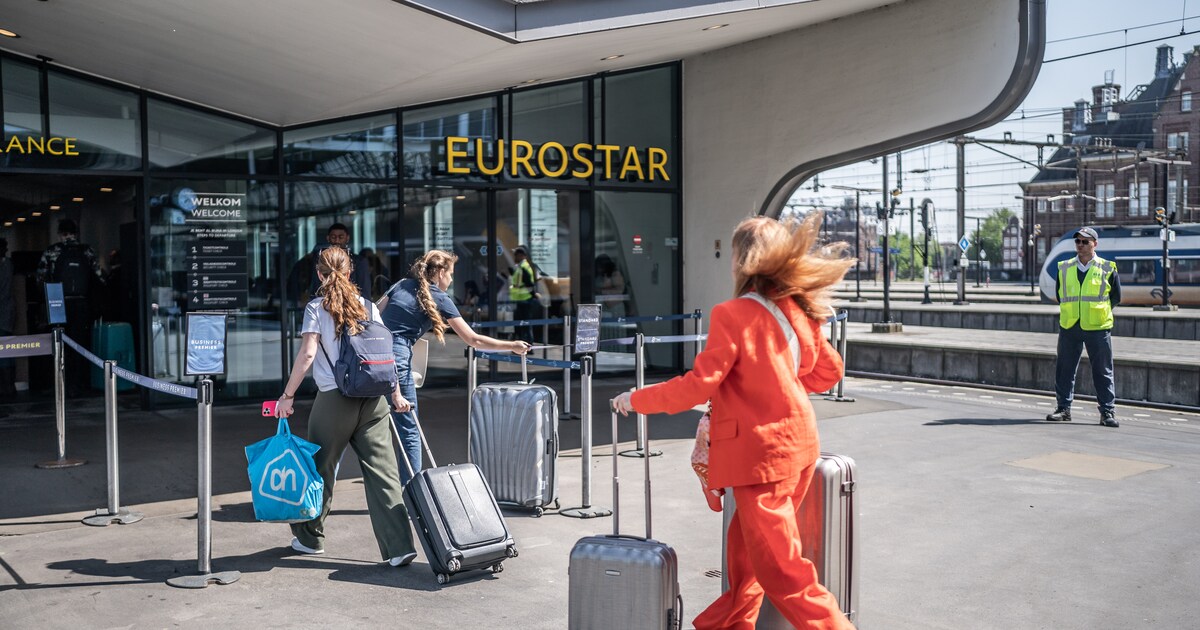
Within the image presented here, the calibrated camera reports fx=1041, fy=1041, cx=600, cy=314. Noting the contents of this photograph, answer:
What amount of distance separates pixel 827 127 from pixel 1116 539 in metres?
7.72

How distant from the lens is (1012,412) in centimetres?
1251

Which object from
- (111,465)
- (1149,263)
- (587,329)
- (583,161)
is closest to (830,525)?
(587,329)

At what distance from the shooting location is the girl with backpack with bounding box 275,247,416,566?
595 centimetres

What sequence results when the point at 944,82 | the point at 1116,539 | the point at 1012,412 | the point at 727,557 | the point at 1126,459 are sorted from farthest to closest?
the point at 1012,412 → the point at 944,82 → the point at 1126,459 → the point at 1116,539 → the point at 727,557

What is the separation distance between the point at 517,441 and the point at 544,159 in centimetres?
760

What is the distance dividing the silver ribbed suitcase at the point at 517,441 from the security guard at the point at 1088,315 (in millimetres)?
6422

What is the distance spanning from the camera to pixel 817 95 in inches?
524

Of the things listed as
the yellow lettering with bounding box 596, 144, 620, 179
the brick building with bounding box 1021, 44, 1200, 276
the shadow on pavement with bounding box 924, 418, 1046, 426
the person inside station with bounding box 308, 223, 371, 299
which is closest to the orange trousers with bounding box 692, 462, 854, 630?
the person inside station with bounding box 308, 223, 371, 299

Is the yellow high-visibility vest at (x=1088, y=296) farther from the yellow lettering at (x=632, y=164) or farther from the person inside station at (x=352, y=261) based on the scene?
the person inside station at (x=352, y=261)

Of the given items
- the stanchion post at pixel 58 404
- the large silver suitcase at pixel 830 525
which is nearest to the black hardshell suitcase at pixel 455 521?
the large silver suitcase at pixel 830 525

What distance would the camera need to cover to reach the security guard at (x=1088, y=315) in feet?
36.4

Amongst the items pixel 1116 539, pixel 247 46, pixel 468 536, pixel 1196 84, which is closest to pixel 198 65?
pixel 247 46

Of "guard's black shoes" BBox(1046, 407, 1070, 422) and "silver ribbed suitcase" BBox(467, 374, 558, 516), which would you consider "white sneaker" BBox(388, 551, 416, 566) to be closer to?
"silver ribbed suitcase" BBox(467, 374, 558, 516)

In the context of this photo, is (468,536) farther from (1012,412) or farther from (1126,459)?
(1012,412)
